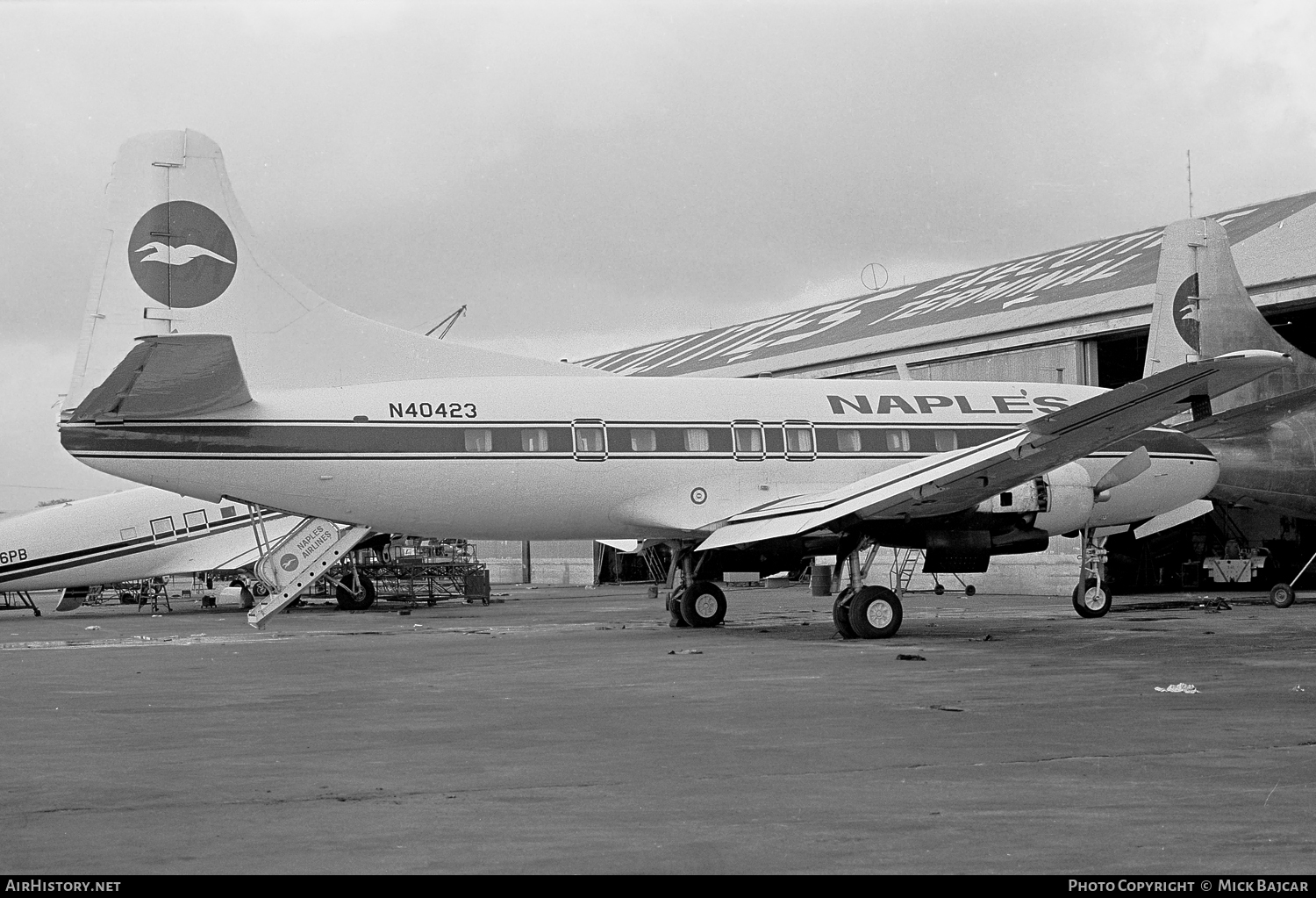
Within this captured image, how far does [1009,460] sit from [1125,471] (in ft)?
16.5

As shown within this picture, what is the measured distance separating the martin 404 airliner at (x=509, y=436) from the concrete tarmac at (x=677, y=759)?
2167 millimetres

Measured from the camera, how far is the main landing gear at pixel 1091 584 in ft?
76.2

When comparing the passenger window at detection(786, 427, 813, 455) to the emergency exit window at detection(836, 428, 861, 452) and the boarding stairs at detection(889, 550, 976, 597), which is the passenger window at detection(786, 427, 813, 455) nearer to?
the emergency exit window at detection(836, 428, 861, 452)

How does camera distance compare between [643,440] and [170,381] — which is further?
[643,440]

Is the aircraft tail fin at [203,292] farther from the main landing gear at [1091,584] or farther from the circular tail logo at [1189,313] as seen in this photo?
the circular tail logo at [1189,313]

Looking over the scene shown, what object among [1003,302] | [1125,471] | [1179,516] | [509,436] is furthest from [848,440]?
[1003,302]

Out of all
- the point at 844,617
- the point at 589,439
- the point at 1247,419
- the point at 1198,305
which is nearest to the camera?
the point at 844,617

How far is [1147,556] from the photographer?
40.2m

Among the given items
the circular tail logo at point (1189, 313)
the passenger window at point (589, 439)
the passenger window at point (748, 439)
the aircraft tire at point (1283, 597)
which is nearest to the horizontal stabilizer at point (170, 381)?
the passenger window at point (589, 439)

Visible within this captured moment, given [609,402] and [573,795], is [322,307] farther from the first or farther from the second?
[573,795]

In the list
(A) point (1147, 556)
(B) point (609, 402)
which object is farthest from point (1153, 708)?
(A) point (1147, 556)

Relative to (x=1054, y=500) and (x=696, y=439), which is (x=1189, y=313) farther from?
(x=696, y=439)

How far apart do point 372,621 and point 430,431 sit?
33.6 ft

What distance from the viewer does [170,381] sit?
58.2ft
